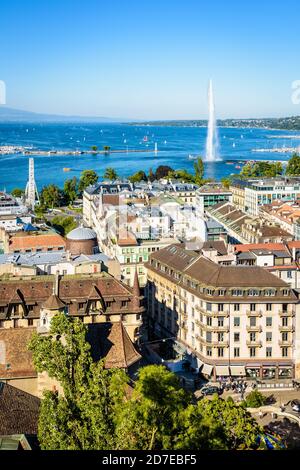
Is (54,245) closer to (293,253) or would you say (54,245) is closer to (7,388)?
(293,253)

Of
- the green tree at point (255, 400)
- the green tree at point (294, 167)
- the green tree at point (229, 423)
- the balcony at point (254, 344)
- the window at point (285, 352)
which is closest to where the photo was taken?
the green tree at point (229, 423)

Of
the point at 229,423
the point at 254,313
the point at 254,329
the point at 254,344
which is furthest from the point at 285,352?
the point at 229,423

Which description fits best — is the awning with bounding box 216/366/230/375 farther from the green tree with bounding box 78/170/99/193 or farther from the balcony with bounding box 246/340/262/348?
the green tree with bounding box 78/170/99/193

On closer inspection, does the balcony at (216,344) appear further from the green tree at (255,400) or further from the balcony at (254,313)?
the green tree at (255,400)

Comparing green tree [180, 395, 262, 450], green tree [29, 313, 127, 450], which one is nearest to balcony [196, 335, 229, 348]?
green tree [29, 313, 127, 450]

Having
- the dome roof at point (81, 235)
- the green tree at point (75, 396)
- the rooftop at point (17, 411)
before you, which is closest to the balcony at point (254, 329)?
the rooftop at point (17, 411)

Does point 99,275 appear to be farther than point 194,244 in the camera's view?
No
